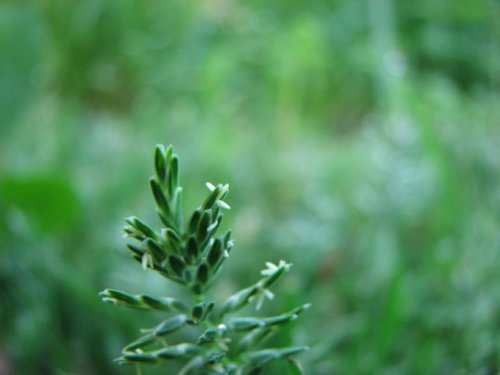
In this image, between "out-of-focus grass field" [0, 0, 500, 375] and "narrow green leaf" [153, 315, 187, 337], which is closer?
"narrow green leaf" [153, 315, 187, 337]

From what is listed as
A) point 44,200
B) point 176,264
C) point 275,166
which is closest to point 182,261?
point 176,264

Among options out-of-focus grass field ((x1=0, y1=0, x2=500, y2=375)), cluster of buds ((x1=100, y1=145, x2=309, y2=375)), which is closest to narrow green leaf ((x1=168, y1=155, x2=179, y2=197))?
cluster of buds ((x1=100, y1=145, x2=309, y2=375))

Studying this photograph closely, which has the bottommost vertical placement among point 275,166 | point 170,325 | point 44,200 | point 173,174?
point 170,325

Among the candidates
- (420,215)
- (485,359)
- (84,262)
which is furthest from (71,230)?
(485,359)

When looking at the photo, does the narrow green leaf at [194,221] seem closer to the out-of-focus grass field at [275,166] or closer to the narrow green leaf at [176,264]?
the narrow green leaf at [176,264]

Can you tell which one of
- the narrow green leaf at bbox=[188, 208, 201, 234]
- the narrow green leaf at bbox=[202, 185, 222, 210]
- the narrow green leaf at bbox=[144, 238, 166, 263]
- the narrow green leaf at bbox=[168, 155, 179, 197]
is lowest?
the narrow green leaf at bbox=[144, 238, 166, 263]

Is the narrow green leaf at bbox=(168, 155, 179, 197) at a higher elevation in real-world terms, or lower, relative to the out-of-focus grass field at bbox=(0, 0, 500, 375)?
lower

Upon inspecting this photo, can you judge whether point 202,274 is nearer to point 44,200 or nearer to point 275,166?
point 44,200

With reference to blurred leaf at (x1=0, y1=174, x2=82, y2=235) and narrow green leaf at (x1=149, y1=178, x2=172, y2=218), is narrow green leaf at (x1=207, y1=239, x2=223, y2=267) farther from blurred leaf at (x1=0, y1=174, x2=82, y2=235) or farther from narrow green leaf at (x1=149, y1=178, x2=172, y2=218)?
blurred leaf at (x1=0, y1=174, x2=82, y2=235)

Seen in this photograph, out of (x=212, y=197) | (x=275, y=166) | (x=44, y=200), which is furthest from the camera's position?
(x=275, y=166)
